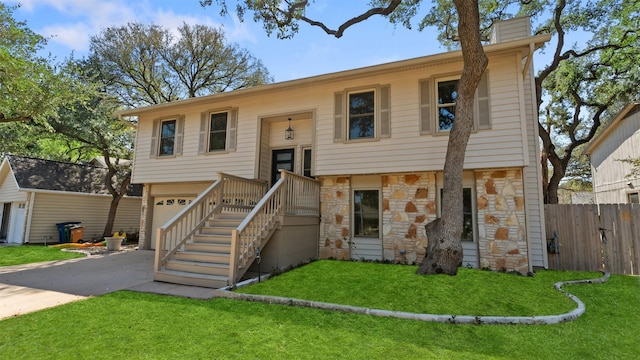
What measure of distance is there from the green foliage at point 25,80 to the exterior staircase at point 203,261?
690 centimetres

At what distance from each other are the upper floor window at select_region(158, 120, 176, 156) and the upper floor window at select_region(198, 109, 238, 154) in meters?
1.28

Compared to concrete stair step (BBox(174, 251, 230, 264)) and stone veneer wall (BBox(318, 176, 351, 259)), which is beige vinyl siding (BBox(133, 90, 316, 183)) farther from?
concrete stair step (BBox(174, 251, 230, 264))

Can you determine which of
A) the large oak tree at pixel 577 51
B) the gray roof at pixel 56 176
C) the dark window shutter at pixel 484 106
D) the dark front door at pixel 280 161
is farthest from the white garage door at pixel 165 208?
the large oak tree at pixel 577 51

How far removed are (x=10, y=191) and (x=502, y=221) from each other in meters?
19.2

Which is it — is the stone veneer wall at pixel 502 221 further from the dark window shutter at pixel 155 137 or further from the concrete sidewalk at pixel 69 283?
the dark window shutter at pixel 155 137

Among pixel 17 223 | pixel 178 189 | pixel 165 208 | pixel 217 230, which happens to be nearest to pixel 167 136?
pixel 178 189

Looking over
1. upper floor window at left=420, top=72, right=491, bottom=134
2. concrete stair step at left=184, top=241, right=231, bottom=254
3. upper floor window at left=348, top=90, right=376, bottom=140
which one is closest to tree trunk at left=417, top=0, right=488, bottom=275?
upper floor window at left=420, top=72, right=491, bottom=134

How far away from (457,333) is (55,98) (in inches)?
493

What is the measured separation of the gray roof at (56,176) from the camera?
1323 cm

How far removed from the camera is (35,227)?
12977 millimetres

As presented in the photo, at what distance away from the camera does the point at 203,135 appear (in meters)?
9.94

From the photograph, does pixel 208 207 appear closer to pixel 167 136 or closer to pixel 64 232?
pixel 167 136

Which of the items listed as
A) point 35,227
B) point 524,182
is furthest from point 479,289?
point 35,227

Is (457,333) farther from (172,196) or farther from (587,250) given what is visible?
(172,196)
